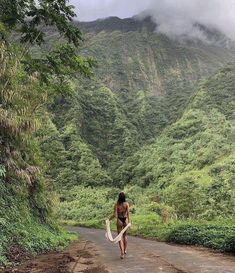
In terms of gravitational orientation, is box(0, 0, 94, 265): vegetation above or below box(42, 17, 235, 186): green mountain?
below

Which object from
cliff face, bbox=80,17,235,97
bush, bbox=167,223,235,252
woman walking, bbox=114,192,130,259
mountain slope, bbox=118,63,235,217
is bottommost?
bush, bbox=167,223,235,252

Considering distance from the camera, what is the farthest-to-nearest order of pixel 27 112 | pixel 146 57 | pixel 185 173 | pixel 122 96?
pixel 146 57 → pixel 122 96 → pixel 185 173 → pixel 27 112

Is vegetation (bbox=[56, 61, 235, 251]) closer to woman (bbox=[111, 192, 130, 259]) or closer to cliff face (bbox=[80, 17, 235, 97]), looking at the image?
woman (bbox=[111, 192, 130, 259])

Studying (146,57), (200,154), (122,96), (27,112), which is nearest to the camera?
(27,112)

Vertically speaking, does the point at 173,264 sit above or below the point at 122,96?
below

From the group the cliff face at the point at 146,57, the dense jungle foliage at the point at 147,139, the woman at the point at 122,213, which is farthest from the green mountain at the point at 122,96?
the woman at the point at 122,213

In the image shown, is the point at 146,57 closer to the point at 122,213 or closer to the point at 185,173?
the point at 185,173

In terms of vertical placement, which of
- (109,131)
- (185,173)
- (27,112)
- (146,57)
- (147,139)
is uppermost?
(146,57)

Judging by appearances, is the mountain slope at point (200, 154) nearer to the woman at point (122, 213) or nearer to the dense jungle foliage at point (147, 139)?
the dense jungle foliage at point (147, 139)

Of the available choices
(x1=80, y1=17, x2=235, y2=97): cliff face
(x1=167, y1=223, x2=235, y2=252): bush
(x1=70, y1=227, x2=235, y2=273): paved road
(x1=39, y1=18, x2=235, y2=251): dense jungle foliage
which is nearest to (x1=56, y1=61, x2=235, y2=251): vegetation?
(x1=39, y1=18, x2=235, y2=251): dense jungle foliage

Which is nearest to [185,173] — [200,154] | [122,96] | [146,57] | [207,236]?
[200,154]

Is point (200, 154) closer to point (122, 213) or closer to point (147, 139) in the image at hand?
point (147, 139)

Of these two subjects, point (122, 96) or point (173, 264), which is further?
point (122, 96)

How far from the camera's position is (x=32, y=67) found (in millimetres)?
19266
